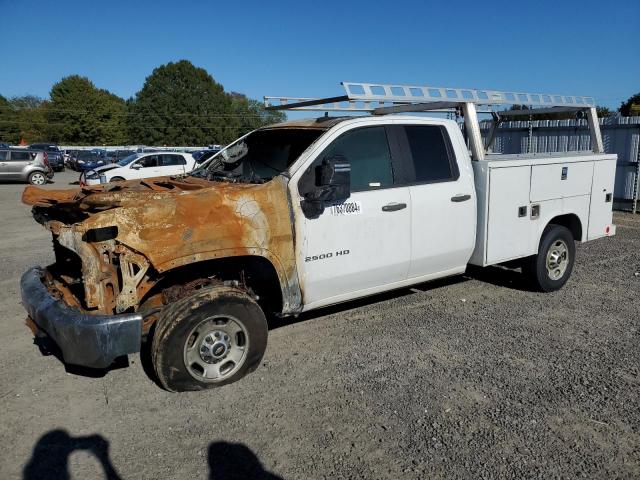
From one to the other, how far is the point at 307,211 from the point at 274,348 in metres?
1.38

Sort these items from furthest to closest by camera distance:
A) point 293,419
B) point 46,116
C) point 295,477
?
point 46,116
point 293,419
point 295,477

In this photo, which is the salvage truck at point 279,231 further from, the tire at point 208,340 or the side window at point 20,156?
the side window at point 20,156

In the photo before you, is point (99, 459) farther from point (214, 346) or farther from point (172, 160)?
point (172, 160)

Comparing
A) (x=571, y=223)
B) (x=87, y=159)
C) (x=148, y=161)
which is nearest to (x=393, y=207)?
(x=571, y=223)

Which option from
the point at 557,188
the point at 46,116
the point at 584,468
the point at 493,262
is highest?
the point at 46,116

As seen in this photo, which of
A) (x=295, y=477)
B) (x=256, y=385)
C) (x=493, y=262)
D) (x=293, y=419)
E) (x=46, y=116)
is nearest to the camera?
(x=295, y=477)

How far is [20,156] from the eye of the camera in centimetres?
2648

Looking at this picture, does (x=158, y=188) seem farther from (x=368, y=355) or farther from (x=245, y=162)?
(x=368, y=355)

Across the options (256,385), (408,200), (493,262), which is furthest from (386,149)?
(256,385)

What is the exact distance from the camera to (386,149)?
4879 mm

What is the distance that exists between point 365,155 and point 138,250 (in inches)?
86.1

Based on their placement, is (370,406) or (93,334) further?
(370,406)

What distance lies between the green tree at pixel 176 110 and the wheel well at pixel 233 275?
84065mm

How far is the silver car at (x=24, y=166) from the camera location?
85.9ft
